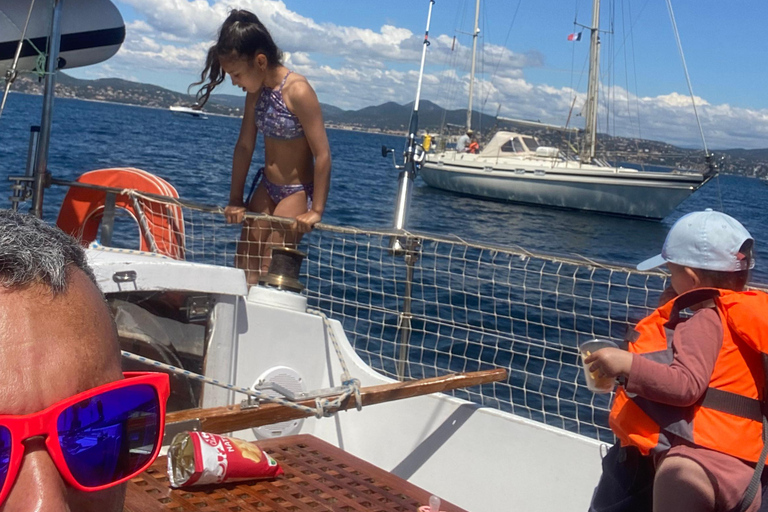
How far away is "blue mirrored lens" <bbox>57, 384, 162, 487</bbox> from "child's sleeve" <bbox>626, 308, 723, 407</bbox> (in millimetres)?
1450

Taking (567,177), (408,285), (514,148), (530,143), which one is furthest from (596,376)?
(530,143)

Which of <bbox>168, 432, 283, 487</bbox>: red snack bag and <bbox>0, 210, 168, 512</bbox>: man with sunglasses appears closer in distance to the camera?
<bbox>0, 210, 168, 512</bbox>: man with sunglasses

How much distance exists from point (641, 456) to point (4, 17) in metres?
3.25

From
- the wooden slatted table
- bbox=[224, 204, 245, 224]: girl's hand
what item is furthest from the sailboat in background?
the wooden slatted table

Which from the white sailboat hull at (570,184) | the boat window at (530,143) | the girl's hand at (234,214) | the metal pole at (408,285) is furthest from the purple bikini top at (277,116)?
the boat window at (530,143)

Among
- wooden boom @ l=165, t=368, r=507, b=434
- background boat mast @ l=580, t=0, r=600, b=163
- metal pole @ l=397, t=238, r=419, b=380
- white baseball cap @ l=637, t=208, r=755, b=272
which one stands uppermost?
background boat mast @ l=580, t=0, r=600, b=163

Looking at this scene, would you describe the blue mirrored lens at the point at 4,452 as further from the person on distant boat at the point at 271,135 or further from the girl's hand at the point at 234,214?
the girl's hand at the point at 234,214

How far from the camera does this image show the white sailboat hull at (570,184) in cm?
3050

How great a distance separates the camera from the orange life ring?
4055mm

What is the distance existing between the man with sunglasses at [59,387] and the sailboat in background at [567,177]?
98.3 ft

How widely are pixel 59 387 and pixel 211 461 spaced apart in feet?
4.86

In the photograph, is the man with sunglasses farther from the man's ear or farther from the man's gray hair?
the man's ear

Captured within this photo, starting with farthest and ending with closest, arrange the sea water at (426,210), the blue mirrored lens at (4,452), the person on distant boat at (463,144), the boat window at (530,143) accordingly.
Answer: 1. the person on distant boat at (463,144)
2. the boat window at (530,143)
3. the sea water at (426,210)
4. the blue mirrored lens at (4,452)

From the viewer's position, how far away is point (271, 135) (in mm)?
3764
